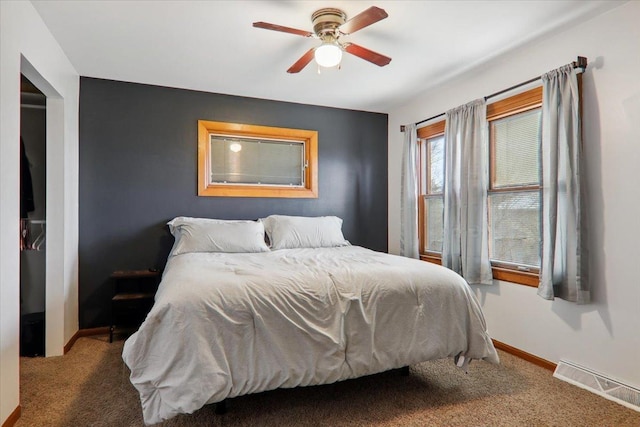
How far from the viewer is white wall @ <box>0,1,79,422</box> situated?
1.86 metres

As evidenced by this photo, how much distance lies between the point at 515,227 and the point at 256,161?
2693mm

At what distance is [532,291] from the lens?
109 inches

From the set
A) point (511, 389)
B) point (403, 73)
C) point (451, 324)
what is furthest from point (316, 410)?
point (403, 73)

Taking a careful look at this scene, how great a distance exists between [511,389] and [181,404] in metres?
1.99

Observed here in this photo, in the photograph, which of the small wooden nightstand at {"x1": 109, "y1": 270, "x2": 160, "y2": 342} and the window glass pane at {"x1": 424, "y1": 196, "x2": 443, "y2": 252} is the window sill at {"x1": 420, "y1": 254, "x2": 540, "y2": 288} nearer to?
the window glass pane at {"x1": 424, "y1": 196, "x2": 443, "y2": 252}

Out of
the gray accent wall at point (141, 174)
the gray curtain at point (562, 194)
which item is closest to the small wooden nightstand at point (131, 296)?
the gray accent wall at point (141, 174)

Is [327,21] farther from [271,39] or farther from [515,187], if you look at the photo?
[515,187]

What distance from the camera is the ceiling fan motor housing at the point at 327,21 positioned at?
226cm

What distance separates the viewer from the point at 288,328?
1874 millimetres

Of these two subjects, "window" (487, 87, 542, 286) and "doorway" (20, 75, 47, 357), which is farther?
"doorway" (20, 75, 47, 357)

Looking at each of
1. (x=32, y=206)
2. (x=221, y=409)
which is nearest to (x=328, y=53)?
(x=221, y=409)

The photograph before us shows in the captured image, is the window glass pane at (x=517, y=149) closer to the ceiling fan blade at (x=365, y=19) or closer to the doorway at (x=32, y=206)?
the ceiling fan blade at (x=365, y=19)

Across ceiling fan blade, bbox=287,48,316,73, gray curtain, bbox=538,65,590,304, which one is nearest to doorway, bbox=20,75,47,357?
ceiling fan blade, bbox=287,48,316,73

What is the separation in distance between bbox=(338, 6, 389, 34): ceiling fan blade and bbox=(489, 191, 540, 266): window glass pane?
1.85m
